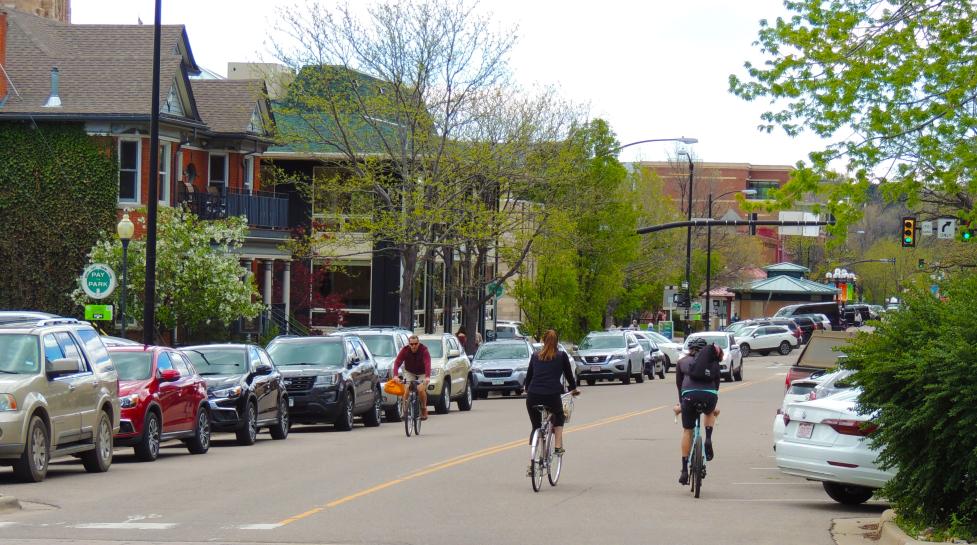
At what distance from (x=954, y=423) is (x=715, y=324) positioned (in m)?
91.3

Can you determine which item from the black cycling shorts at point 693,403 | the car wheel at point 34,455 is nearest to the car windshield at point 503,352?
the black cycling shorts at point 693,403

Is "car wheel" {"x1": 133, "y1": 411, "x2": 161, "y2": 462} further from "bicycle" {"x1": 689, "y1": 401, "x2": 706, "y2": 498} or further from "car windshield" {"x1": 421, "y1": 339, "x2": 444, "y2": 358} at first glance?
"car windshield" {"x1": 421, "y1": 339, "x2": 444, "y2": 358}

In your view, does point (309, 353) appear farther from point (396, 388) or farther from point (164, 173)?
point (164, 173)

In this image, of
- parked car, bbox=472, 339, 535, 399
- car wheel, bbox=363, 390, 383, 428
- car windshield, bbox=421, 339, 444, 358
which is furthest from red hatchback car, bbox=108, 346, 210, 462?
parked car, bbox=472, 339, 535, 399

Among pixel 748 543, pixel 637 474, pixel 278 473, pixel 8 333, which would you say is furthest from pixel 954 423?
pixel 8 333

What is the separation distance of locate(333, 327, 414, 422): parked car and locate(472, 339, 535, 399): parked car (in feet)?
17.3

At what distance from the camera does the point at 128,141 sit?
135 feet

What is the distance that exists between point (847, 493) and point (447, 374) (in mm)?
17440

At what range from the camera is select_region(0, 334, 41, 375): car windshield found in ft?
54.9

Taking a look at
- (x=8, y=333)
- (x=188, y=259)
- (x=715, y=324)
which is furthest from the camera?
(x=715, y=324)

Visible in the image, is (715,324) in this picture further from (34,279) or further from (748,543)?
(748,543)

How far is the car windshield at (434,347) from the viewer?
108 feet

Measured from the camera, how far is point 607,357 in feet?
155

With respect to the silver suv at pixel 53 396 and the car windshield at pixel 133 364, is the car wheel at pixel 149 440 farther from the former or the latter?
the silver suv at pixel 53 396
